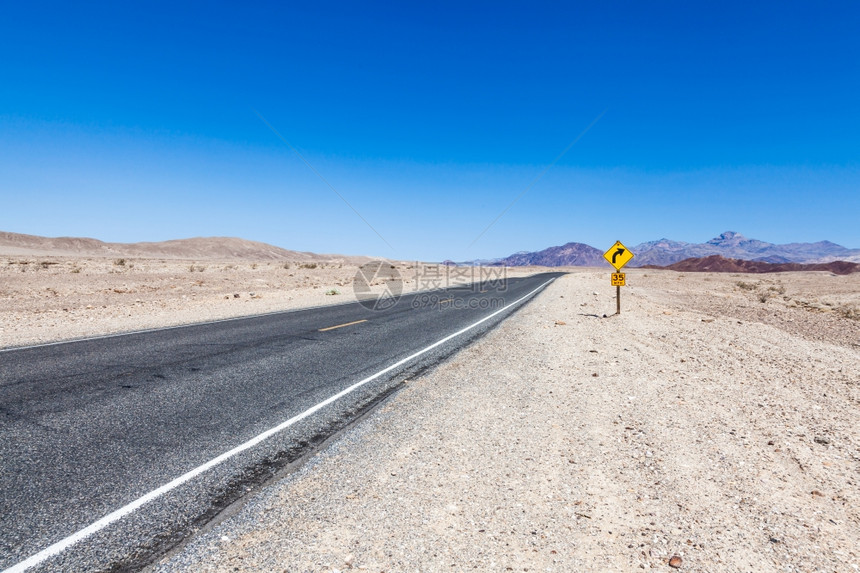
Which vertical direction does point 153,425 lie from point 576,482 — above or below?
above

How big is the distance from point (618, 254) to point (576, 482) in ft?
40.6

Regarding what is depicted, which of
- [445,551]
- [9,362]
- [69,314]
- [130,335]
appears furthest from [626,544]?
[69,314]

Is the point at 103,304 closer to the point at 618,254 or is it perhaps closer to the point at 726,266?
the point at 618,254

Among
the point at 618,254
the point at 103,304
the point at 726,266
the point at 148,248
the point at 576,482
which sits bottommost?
the point at 576,482

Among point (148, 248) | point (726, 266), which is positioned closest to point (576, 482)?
point (148, 248)

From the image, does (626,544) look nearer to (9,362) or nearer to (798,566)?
(798,566)

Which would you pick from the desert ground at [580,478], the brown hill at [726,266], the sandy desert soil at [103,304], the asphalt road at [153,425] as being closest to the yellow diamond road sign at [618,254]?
the desert ground at [580,478]

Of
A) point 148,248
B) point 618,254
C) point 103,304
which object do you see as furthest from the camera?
point 148,248

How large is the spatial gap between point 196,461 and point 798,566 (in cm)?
476

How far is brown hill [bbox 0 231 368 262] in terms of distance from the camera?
10838 centimetres

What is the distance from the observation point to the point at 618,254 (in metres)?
Answer: 14.9

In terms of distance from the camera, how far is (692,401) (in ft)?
20.1

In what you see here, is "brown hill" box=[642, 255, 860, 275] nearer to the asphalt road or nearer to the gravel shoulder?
the gravel shoulder

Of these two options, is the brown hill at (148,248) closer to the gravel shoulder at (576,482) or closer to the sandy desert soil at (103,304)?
the sandy desert soil at (103,304)
